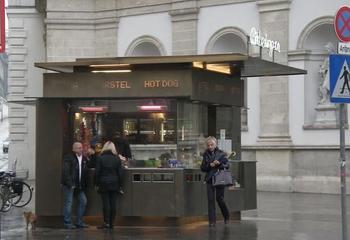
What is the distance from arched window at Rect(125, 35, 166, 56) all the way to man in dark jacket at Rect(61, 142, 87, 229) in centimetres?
1705

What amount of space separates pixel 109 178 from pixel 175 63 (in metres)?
2.65

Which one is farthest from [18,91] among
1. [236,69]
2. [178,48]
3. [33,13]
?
[236,69]

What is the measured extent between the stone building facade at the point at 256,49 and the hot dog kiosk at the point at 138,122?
9258 mm

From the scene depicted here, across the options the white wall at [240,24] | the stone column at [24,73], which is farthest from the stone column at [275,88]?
the stone column at [24,73]

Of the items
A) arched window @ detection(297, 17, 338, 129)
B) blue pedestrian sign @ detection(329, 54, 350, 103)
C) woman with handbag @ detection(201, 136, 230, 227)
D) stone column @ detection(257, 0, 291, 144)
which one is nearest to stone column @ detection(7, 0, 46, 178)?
stone column @ detection(257, 0, 291, 144)

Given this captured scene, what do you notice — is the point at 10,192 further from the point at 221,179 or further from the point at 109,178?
the point at 221,179

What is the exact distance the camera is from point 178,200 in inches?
607

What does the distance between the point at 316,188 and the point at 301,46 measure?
16.8 ft

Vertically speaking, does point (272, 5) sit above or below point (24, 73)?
above

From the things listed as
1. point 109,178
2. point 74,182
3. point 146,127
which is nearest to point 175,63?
point 146,127

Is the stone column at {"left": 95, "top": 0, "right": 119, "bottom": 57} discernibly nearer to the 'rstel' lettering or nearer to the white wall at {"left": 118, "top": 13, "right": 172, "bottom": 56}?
the white wall at {"left": 118, "top": 13, "right": 172, "bottom": 56}

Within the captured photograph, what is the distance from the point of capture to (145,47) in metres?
33.4

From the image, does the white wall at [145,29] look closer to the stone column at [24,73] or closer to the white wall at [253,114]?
the white wall at [253,114]

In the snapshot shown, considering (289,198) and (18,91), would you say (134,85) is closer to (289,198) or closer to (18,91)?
(289,198)
